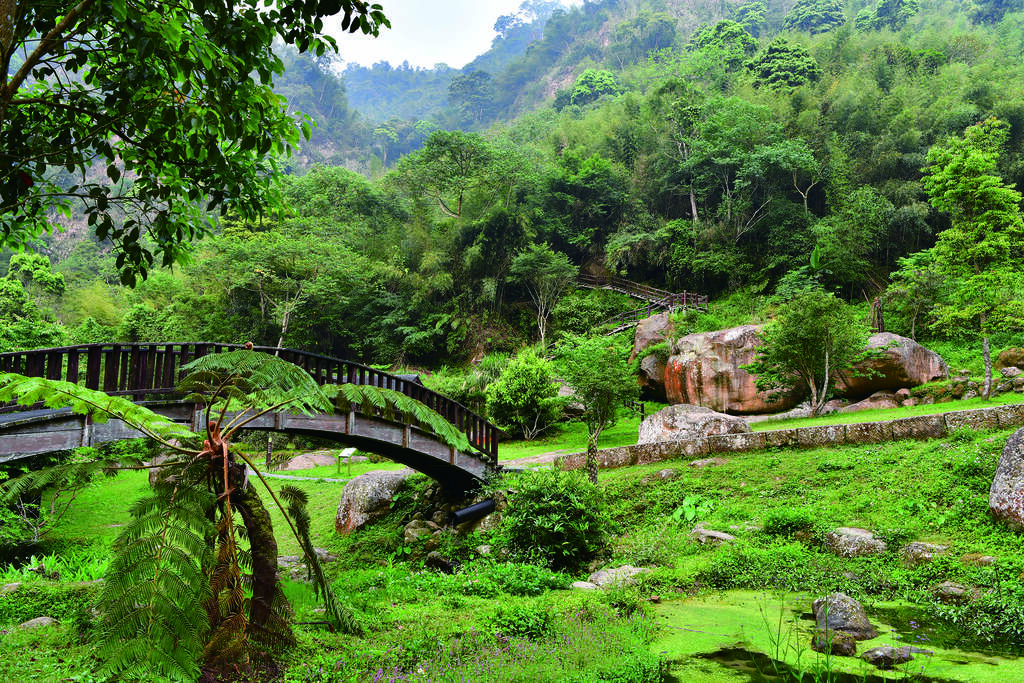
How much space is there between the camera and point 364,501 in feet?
41.2

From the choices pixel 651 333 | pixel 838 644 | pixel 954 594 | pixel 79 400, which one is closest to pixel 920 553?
pixel 954 594

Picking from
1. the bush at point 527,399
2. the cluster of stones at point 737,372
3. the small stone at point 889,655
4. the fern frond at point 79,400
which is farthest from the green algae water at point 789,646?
the bush at point 527,399

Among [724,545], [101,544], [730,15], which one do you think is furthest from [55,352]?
[730,15]

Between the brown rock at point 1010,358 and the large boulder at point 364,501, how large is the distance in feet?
61.8

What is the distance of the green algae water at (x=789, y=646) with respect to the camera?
4.31 m

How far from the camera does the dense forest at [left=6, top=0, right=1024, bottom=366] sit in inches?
1154

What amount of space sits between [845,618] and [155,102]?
23.1 feet

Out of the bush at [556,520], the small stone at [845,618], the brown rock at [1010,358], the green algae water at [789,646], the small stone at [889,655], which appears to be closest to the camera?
the green algae water at [789,646]

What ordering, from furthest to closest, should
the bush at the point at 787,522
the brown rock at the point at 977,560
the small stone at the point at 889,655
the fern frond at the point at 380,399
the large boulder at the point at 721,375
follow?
the large boulder at the point at 721,375
the bush at the point at 787,522
the brown rock at the point at 977,560
the fern frond at the point at 380,399
the small stone at the point at 889,655

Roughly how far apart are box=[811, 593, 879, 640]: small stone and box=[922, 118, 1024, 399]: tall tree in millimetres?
12430

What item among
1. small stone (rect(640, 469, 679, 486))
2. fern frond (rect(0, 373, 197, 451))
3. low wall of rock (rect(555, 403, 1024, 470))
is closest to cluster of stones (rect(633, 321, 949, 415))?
low wall of rock (rect(555, 403, 1024, 470))

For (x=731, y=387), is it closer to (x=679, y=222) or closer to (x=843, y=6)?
(x=679, y=222)

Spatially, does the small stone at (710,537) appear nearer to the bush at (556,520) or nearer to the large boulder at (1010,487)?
the bush at (556,520)

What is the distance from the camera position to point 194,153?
5.29 metres
